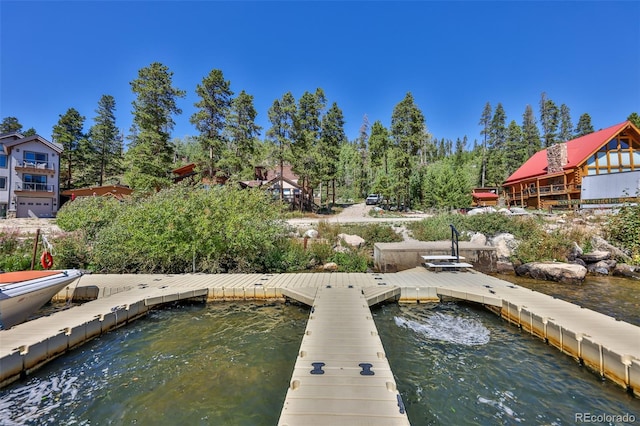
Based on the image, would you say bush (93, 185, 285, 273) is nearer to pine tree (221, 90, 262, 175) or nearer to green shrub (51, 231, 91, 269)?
green shrub (51, 231, 91, 269)

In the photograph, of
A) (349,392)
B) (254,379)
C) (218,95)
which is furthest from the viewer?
(218,95)

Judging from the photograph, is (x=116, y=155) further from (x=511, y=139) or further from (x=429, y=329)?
(x=511, y=139)

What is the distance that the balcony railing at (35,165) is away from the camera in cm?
2947

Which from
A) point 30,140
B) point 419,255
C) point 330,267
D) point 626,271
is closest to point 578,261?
point 626,271

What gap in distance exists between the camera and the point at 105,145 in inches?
1581

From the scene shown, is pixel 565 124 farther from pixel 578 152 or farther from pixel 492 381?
pixel 492 381

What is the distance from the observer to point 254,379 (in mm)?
4336

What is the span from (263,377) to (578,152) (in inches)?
1368

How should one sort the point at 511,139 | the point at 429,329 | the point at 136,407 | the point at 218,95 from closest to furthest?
the point at 136,407
the point at 429,329
the point at 218,95
the point at 511,139

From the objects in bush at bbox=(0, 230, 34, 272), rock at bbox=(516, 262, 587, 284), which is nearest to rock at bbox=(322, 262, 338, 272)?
rock at bbox=(516, 262, 587, 284)

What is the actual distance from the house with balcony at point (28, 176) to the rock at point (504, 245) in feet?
140

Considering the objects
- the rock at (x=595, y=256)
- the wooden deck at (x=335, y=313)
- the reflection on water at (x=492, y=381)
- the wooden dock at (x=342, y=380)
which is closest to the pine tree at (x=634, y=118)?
the rock at (x=595, y=256)

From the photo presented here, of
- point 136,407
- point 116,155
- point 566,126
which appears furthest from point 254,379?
point 566,126

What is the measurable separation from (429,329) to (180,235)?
8.15 meters
